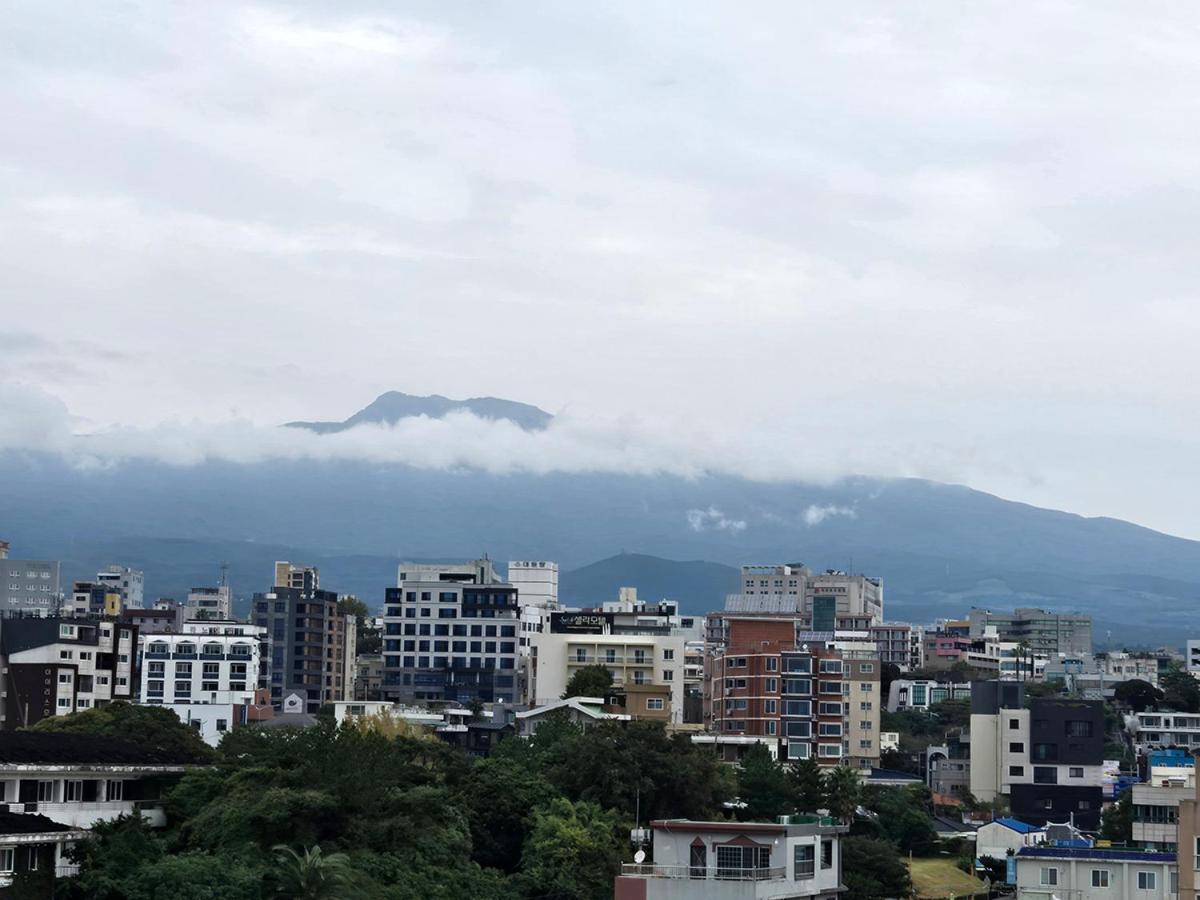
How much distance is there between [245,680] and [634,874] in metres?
68.3

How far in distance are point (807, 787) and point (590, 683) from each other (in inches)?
1081

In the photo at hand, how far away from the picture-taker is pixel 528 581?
523 ft

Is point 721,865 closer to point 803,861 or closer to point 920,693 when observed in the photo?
point 803,861

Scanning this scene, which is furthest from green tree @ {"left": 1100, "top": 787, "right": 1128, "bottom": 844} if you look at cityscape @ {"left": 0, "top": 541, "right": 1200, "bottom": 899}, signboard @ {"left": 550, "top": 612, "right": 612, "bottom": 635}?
signboard @ {"left": 550, "top": 612, "right": 612, "bottom": 635}

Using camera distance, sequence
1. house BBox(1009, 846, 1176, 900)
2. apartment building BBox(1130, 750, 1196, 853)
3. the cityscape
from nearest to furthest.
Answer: the cityscape < house BBox(1009, 846, 1176, 900) < apartment building BBox(1130, 750, 1196, 853)

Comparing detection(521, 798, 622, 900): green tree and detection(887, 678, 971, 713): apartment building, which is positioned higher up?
detection(887, 678, 971, 713): apartment building

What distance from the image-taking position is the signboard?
11150cm

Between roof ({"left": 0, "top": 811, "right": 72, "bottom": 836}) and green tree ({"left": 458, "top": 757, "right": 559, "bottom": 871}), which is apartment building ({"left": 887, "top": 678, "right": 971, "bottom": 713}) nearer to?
green tree ({"left": 458, "top": 757, "right": 559, "bottom": 871})

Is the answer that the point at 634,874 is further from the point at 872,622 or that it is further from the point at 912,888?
the point at 872,622

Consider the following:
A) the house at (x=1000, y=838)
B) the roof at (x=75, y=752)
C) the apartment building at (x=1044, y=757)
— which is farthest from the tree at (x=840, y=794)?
the roof at (x=75, y=752)

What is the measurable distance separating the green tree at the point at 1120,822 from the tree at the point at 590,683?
1038 inches

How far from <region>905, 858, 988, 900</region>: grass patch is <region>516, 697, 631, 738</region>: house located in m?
15.5

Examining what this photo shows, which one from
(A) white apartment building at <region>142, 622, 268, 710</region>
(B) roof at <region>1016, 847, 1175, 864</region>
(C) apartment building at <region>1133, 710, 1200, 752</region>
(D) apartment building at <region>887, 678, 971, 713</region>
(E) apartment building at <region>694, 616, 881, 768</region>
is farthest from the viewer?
(D) apartment building at <region>887, 678, 971, 713</region>

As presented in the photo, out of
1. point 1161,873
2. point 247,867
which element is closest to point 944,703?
point 1161,873
